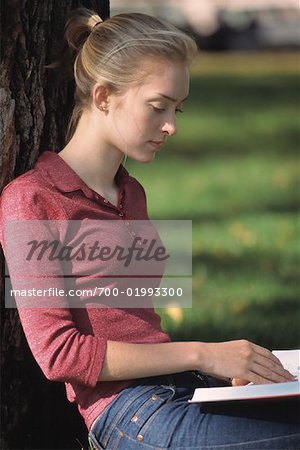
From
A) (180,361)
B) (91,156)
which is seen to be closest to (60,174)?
(91,156)

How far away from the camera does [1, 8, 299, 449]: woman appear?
8.08 feet

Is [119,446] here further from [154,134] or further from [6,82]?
[6,82]

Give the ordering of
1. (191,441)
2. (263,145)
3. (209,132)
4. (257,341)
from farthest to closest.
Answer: (209,132)
(263,145)
(257,341)
(191,441)

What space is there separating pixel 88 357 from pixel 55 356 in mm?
74

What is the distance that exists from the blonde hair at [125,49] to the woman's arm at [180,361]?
634 millimetres

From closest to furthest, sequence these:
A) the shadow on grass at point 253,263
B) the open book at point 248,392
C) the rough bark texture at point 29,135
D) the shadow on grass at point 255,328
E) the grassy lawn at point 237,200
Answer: the open book at point 248,392 → the rough bark texture at point 29,135 → the shadow on grass at point 255,328 → the grassy lawn at point 237,200 → the shadow on grass at point 253,263

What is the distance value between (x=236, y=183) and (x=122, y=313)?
442cm

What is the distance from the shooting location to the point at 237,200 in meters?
6.48

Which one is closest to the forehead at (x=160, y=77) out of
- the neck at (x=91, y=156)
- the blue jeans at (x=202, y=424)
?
the neck at (x=91, y=156)

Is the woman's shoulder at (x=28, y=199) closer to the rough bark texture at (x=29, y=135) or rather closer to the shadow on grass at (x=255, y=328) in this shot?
the rough bark texture at (x=29, y=135)

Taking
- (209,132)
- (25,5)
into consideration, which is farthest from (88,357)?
(209,132)

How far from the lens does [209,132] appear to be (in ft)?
29.0

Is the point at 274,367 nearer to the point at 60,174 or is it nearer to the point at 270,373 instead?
the point at 270,373

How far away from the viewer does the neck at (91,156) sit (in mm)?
2723
